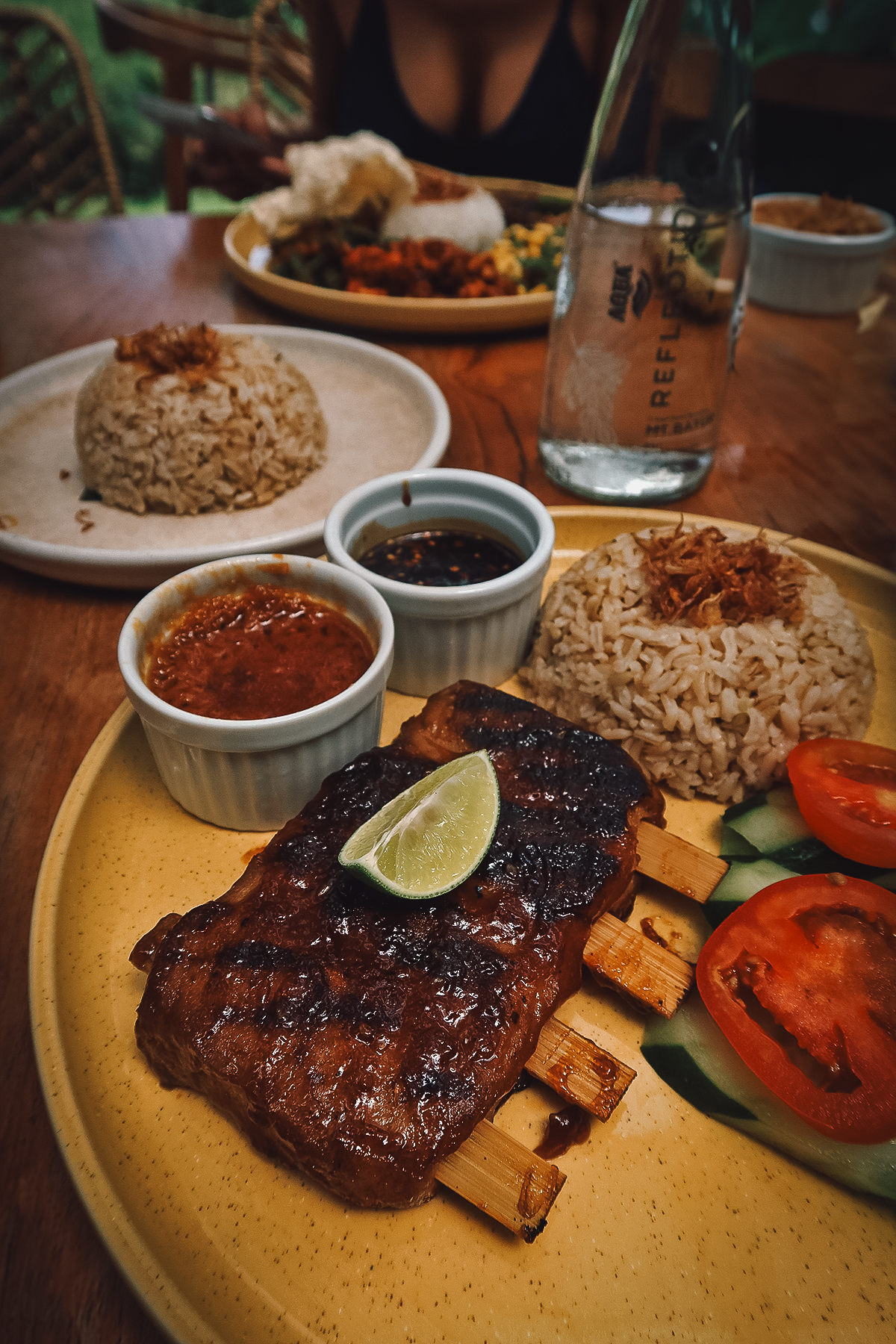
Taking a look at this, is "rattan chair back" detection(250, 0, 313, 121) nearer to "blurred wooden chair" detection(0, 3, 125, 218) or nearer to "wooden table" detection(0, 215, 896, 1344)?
"blurred wooden chair" detection(0, 3, 125, 218)

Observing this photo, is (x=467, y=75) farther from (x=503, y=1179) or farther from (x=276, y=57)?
(x=503, y=1179)

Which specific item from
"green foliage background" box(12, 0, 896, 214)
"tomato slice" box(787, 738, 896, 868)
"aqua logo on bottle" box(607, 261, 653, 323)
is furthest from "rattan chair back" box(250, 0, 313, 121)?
"tomato slice" box(787, 738, 896, 868)

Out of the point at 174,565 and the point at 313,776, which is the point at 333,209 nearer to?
the point at 174,565

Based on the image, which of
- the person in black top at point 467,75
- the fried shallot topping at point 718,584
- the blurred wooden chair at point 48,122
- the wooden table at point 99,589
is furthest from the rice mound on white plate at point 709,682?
the blurred wooden chair at point 48,122

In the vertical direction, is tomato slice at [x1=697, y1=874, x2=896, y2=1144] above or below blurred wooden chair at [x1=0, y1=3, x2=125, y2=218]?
below

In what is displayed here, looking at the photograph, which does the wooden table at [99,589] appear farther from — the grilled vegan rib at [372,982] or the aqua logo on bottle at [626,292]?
the aqua logo on bottle at [626,292]
